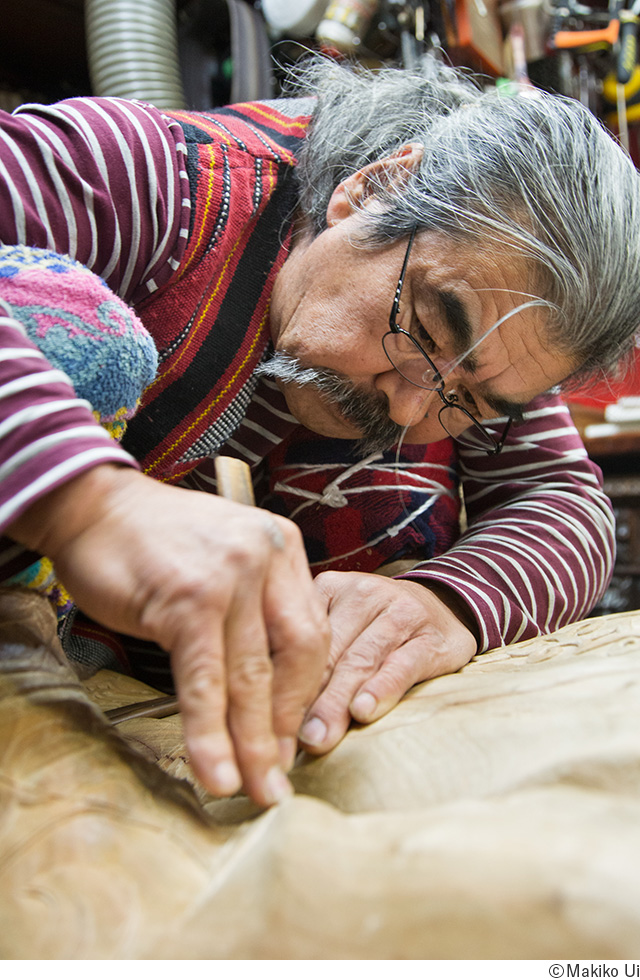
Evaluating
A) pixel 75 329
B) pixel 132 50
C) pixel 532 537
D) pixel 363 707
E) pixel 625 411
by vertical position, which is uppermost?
pixel 132 50

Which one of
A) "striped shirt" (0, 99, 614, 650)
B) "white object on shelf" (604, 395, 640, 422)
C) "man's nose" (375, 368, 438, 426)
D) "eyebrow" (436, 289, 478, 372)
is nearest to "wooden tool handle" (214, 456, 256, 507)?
"striped shirt" (0, 99, 614, 650)

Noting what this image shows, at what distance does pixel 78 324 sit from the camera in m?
0.61

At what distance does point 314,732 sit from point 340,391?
0.54 metres

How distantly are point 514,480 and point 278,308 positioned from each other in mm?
586

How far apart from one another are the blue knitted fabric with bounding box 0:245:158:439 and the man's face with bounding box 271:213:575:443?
0.36 metres

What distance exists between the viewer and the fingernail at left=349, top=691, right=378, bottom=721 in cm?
67

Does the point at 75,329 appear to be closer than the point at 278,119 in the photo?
Yes

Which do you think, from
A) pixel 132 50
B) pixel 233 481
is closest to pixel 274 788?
pixel 233 481

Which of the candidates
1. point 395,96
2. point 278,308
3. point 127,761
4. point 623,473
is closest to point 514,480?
point 278,308

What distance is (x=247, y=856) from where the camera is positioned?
1.48 ft

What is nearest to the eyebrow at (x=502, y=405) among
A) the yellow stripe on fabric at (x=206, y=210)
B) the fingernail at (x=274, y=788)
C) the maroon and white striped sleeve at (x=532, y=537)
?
the maroon and white striped sleeve at (x=532, y=537)

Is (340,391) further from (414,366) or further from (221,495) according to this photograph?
(221,495)

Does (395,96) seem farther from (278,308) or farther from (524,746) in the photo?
(524,746)

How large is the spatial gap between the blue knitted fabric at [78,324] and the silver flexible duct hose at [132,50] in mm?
1310
